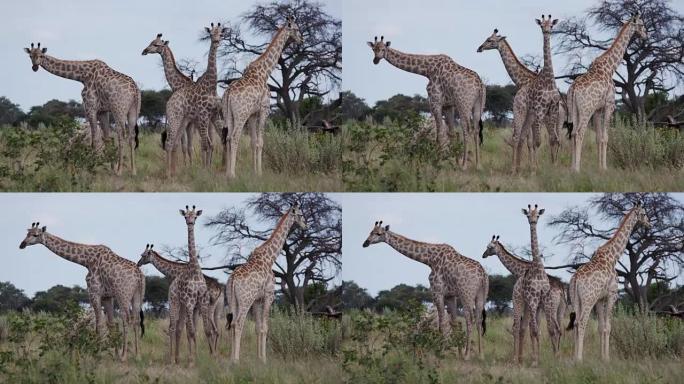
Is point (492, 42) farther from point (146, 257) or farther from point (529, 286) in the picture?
point (146, 257)

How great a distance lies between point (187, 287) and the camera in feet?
43.6

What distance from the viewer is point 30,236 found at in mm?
13664

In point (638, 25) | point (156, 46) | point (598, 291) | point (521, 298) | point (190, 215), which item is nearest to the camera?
point (598, 291)

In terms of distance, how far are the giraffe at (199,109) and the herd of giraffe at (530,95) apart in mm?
1682

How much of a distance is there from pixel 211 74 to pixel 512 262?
363 cm

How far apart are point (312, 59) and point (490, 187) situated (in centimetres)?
234

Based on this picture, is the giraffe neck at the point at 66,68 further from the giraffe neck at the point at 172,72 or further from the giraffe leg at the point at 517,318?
the giraffe leg at the point at 517,318

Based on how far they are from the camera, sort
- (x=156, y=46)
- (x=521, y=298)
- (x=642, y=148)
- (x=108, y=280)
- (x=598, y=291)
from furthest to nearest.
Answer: (x=156, y=46) → (x=642, y=148) → (x=108, y=280) → (x=521, y=298) → (x=598, y=291)

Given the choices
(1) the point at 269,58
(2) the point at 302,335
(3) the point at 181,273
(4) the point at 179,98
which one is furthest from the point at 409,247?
(4) the point at 179,98

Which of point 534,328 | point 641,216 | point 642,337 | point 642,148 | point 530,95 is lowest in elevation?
point 642,337

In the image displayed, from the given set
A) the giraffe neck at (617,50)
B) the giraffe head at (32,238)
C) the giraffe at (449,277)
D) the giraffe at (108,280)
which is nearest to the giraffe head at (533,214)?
the giraffe at (449,277)

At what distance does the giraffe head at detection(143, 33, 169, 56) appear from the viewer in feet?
46.4

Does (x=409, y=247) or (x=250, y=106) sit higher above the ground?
(x=250, y=106)

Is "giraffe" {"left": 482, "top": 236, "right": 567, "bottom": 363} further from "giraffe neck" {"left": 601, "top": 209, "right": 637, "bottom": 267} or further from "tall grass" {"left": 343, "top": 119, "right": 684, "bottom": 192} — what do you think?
"tall grass" {"left": 343, "top": 119, "right": 684, "bottom": 192}
